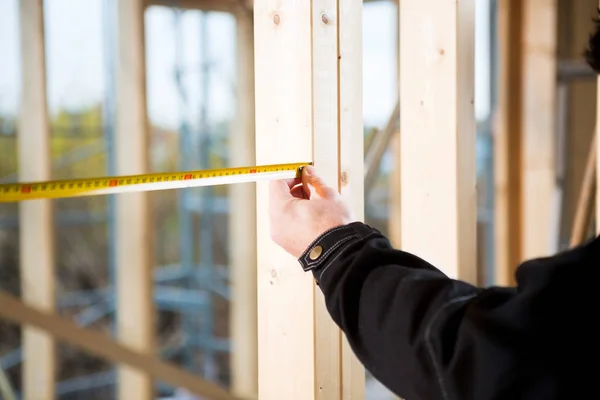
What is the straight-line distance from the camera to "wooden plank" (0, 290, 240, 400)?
2070 mm

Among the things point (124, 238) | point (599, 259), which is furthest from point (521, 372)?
point (124, 238)

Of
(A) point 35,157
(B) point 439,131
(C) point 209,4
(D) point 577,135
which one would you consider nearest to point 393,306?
(B) point 439,131

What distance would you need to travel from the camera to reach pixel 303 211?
0.98 meters

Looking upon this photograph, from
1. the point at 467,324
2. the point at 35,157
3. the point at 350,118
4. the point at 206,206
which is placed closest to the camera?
the point at 467,324

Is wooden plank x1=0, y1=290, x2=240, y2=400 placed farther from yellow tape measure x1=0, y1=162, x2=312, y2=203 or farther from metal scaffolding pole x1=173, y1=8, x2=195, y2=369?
metal scaffolding pole x1=173, y1=8, x2=195, y2=369

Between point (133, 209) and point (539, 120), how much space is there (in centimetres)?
199

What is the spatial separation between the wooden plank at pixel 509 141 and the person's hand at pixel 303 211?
2.39 metres

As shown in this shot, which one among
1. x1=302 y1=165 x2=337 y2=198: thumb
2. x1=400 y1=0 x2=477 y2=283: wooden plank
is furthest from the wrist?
x1=400 y1=0 x2=477 y2=283: wooden plank

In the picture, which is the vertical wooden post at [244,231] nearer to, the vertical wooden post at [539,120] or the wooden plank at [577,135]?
the vertical wooden post at [539,120]

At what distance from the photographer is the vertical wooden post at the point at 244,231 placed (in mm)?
3527

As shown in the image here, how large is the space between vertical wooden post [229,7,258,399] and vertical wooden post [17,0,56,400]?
118 cm

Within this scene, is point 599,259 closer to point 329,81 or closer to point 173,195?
point 329,81

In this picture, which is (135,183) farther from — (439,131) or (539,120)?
(539,120)

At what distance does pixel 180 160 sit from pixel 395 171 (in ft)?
5.19
